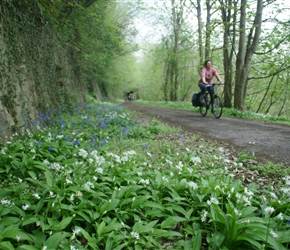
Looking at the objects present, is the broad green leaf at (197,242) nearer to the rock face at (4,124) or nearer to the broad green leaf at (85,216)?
the broad green leaf at (85,216)

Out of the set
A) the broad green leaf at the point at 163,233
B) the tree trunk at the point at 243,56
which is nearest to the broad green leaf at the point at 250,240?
the broad green leaf at the point at 163,233

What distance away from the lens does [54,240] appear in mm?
1609

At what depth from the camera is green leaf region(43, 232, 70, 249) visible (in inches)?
61.9

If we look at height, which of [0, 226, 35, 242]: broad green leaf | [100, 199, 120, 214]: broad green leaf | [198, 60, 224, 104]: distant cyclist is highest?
[198, 60, 224, 104]: distant cyclist

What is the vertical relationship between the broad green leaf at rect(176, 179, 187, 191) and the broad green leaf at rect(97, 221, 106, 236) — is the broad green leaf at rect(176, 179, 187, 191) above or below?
above

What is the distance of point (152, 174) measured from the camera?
272 cm

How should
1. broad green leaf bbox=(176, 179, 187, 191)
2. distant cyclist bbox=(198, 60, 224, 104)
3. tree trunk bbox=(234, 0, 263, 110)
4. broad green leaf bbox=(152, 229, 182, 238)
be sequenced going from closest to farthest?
1. broad green leaf bbox=(152, 229, 182, 238)
2. broad green leaf bbox=(176, 179, 187, 191)
3. distant cyclist bbox=(198, 60, 224, 104)
4. tree trunk bbox=(234, 0, 263, 110)

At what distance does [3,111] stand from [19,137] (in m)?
0.55

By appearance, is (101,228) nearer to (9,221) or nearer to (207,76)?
(9,221)

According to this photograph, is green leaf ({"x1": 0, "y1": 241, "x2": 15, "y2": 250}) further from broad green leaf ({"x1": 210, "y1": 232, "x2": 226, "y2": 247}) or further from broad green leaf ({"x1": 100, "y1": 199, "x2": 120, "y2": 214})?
broad green leaf ({"x1": 210, "y1": 232, "x2": 226, "y2": 247})

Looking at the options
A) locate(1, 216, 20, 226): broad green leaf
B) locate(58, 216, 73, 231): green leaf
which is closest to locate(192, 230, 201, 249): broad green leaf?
locate(58, 216, 73, 231): green leaf

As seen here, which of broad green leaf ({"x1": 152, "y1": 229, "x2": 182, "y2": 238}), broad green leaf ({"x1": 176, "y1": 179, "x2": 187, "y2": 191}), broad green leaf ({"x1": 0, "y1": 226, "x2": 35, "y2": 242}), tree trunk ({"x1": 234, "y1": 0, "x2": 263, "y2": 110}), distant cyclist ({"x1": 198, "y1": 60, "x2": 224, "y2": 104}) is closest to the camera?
broad green leaf ({"x1": 0, "y1": 226, "x2": 35, "y2": 242})

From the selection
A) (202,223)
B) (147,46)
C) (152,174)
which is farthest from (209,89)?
(147,46)

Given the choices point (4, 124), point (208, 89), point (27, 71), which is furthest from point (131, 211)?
point (208, 89)
